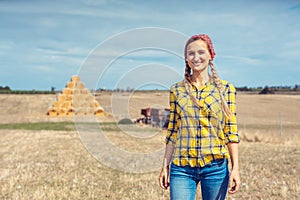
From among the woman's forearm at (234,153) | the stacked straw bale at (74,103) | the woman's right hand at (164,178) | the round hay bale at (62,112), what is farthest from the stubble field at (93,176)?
the round hay bale at (62,112)

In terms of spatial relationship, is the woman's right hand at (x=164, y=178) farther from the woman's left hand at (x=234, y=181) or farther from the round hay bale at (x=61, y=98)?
the round hay bale at (x=61, y=98)

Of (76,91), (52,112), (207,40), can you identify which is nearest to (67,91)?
(76,91)

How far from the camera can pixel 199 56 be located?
291 centimetres

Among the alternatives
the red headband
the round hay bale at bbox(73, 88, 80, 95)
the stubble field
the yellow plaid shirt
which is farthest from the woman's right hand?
the round hay bale at bbox(73, 88, 80, 95)

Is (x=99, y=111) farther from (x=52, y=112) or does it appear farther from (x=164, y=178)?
(x=164, y=178)

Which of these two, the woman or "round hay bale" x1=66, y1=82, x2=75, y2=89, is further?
"round hay bale" x1=66, y1=82, x2=75, y2=89

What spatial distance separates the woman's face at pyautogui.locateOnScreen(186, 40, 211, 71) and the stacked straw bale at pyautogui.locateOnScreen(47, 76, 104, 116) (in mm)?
25694

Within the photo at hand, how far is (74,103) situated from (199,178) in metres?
30.8

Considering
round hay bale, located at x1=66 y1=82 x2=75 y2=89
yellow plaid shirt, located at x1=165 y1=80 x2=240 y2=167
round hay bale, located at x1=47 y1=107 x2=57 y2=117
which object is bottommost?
yellow plaid shirt, located at x1=165 y1=80 x2=240 y2=167

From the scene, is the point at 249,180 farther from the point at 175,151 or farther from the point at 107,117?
the point at 107,117

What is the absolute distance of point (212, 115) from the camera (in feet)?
9.46

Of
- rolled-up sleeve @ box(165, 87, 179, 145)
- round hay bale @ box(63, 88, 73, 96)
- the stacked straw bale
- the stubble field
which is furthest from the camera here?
round hay bale @ box(63, 88, 73, 96)

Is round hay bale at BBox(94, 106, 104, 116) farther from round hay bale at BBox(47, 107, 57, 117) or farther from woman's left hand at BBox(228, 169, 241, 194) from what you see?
woman's left hand at BBox(228, 169, 241, 194)

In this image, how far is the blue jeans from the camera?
9.41ft
